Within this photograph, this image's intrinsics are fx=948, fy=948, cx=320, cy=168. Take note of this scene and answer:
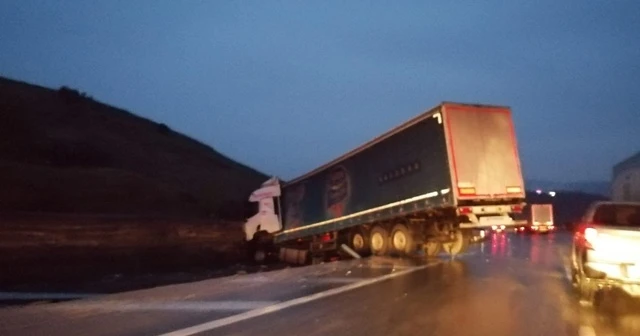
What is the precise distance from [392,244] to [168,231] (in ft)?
59.4

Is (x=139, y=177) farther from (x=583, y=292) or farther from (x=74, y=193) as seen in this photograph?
(x=583, y=292)

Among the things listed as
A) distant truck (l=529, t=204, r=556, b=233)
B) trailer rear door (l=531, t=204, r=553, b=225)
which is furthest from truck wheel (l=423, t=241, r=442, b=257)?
distant truck (l=529, t=204, r=556, b=233)

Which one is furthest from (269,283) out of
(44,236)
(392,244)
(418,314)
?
(44,236)

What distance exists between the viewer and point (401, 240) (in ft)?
95.4

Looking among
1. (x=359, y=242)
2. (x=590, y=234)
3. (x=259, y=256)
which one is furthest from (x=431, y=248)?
(x=590, y=234)

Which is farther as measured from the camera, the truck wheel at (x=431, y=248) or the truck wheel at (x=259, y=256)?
the truck wheel at (x=259, y=256)

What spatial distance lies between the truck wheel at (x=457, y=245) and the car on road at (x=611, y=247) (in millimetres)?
13682

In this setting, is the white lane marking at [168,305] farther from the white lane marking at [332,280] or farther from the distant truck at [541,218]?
the distant truck at [541,218]

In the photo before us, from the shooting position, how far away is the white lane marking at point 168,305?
14.6 metres

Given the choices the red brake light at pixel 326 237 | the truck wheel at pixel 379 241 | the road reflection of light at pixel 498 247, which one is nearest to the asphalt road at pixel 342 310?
the truck wheel at pixel 379 241

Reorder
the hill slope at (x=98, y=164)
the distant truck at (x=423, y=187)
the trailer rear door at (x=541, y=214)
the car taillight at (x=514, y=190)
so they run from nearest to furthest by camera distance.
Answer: the distant truck at (x=423, y=187) < the car taillight at (x=514, y=190) < the hill slope at (x=98, y=164) < the trailer rear door at (x=541, y=214)

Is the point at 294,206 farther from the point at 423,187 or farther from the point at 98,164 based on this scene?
the point at 98,164

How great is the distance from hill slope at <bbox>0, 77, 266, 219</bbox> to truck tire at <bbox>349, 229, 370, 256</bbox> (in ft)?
34.5

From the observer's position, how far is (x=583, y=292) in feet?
53.8
